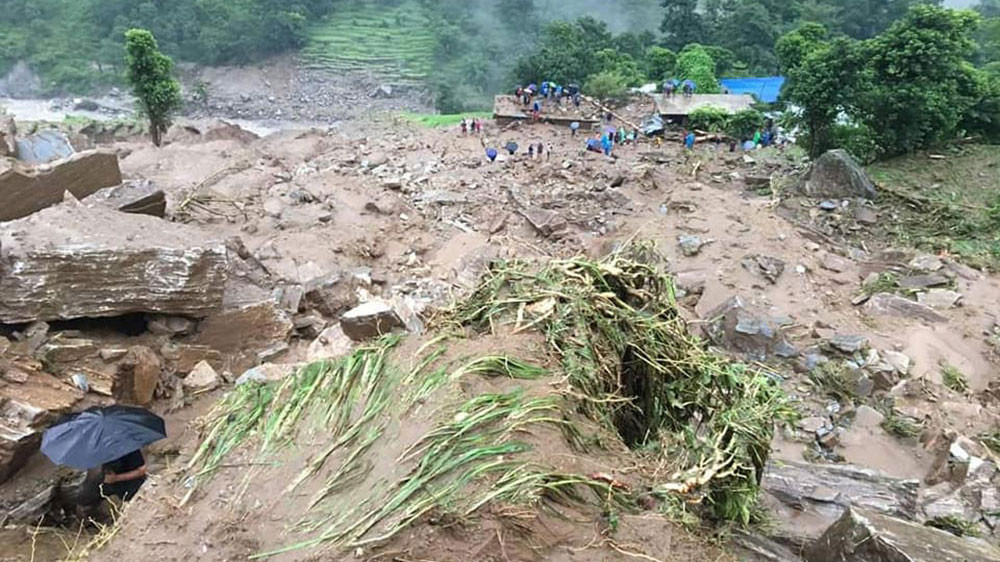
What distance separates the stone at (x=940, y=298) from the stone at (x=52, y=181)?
33.5 feet

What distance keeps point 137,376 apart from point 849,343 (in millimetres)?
7194

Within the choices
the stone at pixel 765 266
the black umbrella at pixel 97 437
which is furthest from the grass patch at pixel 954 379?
the black umbrella at pixel 97 437

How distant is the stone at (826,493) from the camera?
13.5 ft

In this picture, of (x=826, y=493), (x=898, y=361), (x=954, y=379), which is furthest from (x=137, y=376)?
(x=954, y=379)

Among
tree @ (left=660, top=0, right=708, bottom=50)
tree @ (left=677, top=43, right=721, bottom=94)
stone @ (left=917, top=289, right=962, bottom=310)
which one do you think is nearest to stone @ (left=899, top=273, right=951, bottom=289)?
stone @ (left=917, top=289, right=962, bottom=310)

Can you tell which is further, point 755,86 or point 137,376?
point 755,86

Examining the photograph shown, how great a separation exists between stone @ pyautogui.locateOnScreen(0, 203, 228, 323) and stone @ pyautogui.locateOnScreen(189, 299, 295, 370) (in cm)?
29

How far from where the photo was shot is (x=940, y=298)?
9.03 meters

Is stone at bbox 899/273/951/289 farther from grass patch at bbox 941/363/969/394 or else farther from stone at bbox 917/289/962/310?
grass patch at bbox 941/363/969/394

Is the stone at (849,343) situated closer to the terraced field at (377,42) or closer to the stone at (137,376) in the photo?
the stone at (137,376)

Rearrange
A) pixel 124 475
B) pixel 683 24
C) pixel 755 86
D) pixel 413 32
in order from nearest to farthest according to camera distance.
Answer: pixel 124 475
pixel 755 86
pixel 683 24
pixel 413 32

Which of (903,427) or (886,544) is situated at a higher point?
(886,544)

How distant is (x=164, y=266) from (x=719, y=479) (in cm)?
518

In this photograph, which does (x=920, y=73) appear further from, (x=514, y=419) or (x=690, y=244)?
(x=514, y=419)
